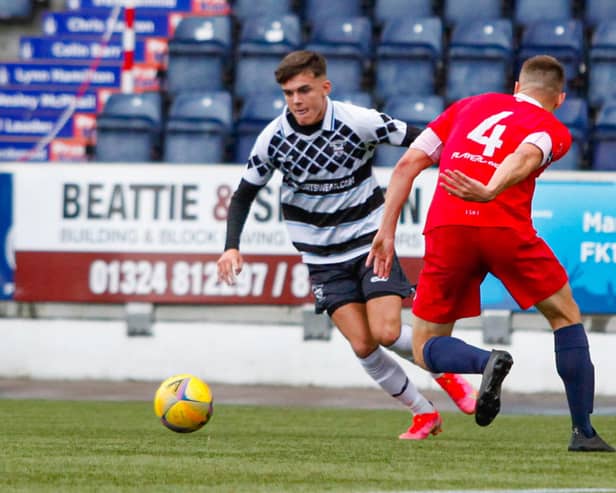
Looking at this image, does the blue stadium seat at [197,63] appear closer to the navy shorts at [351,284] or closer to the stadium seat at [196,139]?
the stadium seat at [196,139]

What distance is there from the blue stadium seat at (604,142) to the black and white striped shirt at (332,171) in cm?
566

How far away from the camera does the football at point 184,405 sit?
7938 mm

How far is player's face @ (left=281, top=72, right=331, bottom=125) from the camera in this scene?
26.4ft

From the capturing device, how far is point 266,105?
14570 mm

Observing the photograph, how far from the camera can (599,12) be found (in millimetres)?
15656

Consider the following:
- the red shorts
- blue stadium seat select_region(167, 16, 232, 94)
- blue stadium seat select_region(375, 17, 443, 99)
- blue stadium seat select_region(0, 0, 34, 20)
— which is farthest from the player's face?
blue stadium seat select_region(0, 0, 34, 20)

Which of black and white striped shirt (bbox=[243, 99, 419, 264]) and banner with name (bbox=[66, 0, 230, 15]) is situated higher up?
banner with name (bbox=[66, 0, 230, 15])

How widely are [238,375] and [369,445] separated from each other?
5641mm

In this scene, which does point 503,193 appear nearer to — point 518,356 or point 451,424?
point 451,424

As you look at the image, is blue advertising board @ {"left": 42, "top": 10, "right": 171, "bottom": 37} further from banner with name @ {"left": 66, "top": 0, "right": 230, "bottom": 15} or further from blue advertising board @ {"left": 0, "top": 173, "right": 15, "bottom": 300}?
blue advertising board @ {"left": 0, "top": 173, "right": 15, "bottom": 300}

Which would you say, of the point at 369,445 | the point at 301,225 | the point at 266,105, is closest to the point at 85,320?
the point at 266,105

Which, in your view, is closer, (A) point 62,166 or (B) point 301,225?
(B) point 301,225

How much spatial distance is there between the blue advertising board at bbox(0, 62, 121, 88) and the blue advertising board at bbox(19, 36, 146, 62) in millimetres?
151

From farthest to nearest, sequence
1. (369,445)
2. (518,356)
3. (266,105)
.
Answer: (266,105) < (518,356) < (369,445)
